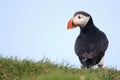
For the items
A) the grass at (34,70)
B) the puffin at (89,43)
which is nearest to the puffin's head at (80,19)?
the puffin at (89,43)

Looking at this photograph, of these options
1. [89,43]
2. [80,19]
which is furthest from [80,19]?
[89,43]

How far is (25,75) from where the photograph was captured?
13.8 meters

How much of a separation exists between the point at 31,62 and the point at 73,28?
12.7 ft

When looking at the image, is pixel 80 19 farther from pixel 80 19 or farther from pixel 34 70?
pixel 34 70

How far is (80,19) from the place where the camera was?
1773cm

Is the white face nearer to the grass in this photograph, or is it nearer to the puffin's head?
the puffin's head

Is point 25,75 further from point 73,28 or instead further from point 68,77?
point 68,77

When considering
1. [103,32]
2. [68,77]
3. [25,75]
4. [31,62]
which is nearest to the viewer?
[68,77]

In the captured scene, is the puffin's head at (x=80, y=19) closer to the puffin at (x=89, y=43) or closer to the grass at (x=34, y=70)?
the puffin at (x=89, y=43)

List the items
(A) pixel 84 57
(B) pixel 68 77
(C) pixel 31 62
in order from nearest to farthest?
1. (B) pixel 68 77
2. (C) pixel 31 62
3. (A) pixel 84 57

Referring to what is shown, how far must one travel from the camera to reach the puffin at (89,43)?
16250 millimetres

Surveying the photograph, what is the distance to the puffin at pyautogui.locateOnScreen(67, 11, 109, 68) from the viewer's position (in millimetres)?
16250

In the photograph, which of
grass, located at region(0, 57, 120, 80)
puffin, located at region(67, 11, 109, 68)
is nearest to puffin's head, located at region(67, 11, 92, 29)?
puffin, located at region(67, 11, 109, 68)

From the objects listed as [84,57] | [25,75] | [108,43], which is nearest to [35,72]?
[25,75]
